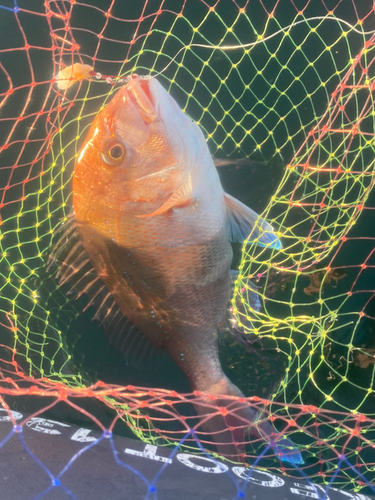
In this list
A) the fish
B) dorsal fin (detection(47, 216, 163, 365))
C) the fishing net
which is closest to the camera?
the fish

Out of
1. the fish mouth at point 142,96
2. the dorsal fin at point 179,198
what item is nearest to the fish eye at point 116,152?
the fish mouth at point 142,96

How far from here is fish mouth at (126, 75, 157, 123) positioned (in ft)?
6.14

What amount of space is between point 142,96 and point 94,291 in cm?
134

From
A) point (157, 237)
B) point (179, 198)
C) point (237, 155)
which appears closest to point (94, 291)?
point (157, 237)

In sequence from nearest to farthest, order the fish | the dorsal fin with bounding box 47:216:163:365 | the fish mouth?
the fish mouth → the fish → the dorsal fin with bounding box 47:216:163:365

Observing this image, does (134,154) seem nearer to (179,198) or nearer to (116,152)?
(116,152)

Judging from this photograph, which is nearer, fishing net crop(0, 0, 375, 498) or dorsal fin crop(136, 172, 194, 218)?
dorsal fin crop(136, 172, 194, 218)

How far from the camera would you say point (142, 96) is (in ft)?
6.20

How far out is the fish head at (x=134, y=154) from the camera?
1.93m

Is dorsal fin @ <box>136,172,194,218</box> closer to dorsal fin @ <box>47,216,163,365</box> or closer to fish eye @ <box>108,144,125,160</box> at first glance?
fish eye @ <box>108,144,125,160</box>

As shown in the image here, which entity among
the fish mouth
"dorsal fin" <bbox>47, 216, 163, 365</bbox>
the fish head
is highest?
the fish mouth

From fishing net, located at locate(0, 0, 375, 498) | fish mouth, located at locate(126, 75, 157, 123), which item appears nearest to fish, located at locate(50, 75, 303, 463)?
fish mouth, located at locate(126, 75, 157, 123)

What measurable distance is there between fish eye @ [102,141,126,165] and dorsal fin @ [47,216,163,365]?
50 cm

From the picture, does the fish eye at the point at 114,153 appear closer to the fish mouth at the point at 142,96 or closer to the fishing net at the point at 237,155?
the fish mouth at the point at 142,96
